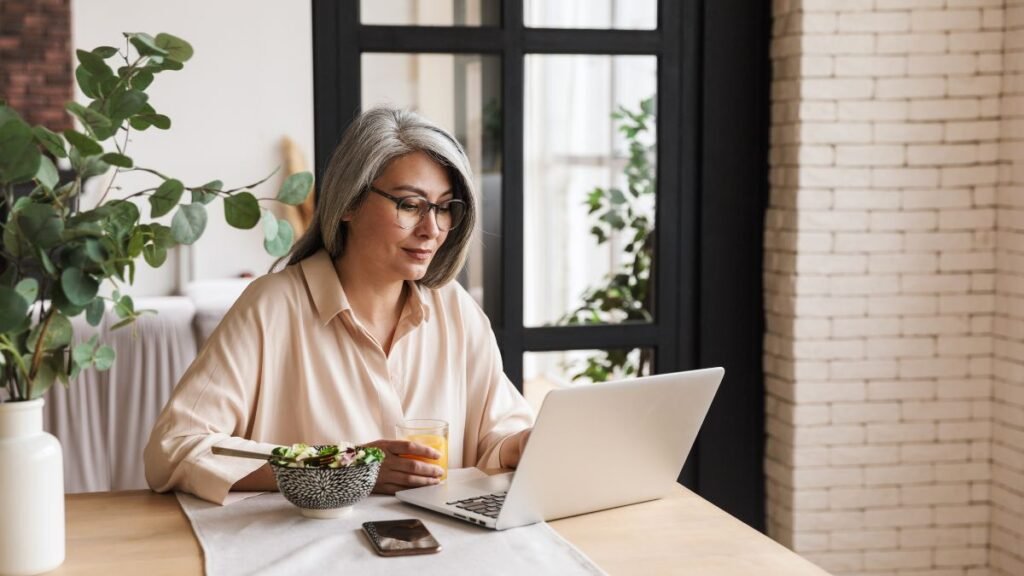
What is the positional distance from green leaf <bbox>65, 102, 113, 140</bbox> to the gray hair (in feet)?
2.62

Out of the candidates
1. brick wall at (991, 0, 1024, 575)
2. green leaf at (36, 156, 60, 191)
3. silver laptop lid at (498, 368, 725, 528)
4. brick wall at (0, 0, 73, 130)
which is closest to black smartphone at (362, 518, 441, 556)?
silver laptop lid at (498, 368, 725, 528)

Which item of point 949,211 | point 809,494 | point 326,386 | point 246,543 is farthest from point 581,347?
point 246,543

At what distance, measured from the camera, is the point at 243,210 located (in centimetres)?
158

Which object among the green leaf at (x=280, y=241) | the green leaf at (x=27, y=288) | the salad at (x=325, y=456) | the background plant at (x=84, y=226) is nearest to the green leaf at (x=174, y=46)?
the background plant at (x=84, y=226)

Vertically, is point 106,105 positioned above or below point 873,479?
above

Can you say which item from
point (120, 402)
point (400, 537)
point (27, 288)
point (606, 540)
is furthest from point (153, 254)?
point (120, 402)

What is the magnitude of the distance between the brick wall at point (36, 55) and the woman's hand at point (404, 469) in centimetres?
711

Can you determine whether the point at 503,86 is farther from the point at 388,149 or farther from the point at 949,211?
the point at 949,211

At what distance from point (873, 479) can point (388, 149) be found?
1780mm

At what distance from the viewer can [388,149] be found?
231 centimetres

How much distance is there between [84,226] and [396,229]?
826 mm

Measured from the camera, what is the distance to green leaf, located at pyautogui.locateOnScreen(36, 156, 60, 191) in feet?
4.94

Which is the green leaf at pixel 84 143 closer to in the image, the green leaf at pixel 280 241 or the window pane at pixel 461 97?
the green leaf at pixel 280 241

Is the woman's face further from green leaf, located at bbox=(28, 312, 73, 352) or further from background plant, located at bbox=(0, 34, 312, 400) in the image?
green leaf, located at bbox=(28, 312, 73, 352)
